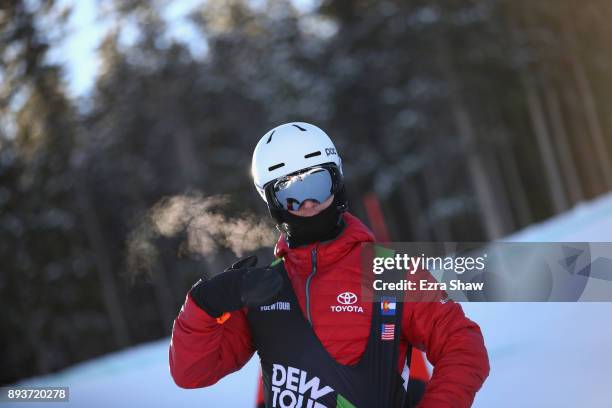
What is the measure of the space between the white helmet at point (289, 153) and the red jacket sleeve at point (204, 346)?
0.61 m

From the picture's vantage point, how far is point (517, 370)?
5.78m

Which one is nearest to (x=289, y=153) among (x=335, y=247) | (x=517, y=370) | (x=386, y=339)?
(x=335, y=247)

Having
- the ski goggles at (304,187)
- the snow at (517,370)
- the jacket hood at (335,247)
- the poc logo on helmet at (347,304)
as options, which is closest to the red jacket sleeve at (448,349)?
the poc logo on helmet at (347,304)

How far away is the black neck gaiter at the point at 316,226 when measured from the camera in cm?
322

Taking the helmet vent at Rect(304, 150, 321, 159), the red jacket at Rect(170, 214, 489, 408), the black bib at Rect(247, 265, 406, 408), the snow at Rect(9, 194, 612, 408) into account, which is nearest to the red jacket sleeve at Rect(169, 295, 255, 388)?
the red jacket at Rect(170, 214, 489, 408)

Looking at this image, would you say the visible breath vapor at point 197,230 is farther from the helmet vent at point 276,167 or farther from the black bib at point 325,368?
the black bib at point 325,368

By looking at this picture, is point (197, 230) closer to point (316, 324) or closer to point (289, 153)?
point (289, 153)

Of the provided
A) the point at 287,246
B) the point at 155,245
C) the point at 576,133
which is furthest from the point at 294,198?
the point at 576,133

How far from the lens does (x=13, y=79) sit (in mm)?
21078

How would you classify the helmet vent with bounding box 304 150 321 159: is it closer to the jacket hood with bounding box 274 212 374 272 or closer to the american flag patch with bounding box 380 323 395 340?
the jacket hood with bounding box 274 212 374 272

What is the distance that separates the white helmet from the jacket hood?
1.00ft

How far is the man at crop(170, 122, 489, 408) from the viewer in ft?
9.62

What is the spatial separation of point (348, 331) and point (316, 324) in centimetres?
13

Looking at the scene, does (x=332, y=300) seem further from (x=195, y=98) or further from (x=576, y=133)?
(x=576, y=133)
